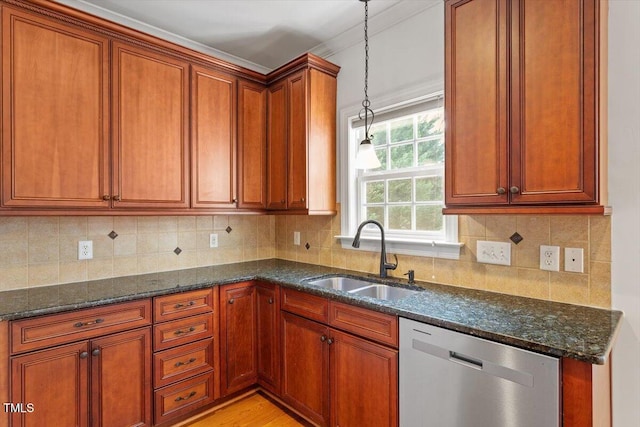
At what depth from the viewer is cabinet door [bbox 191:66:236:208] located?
2.40m

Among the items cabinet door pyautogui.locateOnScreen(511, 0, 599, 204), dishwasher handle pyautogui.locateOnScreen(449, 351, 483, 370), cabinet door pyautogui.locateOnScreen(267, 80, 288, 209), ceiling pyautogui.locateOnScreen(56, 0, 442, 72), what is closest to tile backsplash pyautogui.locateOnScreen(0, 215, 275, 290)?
cabinet door pyautogui.locateOnScreen(267, 80, 288, 209)

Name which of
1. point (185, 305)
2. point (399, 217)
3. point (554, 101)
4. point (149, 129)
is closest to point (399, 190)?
point (399, 217)

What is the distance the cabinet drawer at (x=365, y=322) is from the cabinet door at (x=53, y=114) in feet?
4.92

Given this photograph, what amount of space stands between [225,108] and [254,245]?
123 centimetres

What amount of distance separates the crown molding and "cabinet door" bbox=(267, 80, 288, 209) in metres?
0.44

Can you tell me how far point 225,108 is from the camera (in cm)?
256

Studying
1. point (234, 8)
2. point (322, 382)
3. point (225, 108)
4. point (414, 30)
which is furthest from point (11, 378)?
point (414, 30)

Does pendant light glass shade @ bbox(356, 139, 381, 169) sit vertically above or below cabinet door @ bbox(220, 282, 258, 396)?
above

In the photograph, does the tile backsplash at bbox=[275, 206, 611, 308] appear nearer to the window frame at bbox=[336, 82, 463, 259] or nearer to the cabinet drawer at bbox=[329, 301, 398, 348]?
the window frame at bbox=[336, 82, 463, 259]

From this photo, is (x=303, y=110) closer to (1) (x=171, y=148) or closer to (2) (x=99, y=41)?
(1) (x=171, y=148)

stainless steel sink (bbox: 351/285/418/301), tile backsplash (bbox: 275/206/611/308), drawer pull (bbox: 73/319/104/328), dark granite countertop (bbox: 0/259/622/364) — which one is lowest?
drawer pull (bbox: 73/319/104/328)

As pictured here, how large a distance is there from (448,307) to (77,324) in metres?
1.84

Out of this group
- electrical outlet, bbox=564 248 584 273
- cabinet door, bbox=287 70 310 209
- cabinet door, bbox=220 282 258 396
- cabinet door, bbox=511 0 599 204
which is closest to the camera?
cabinet door, bbox=511 0 599 204

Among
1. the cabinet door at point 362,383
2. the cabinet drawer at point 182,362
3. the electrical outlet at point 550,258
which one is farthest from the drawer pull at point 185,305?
the electrical outlet at point 550,258
